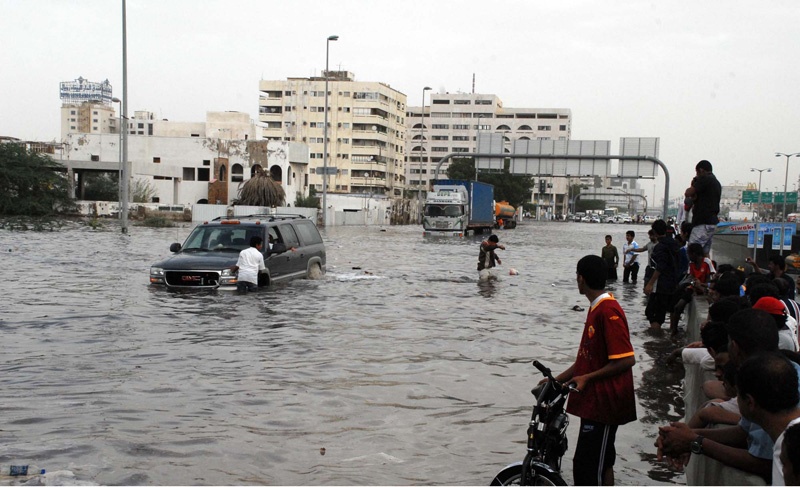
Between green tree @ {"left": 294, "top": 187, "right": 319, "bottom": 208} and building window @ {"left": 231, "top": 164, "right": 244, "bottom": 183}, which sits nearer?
building window @ {"left": 231, "top": 164, "right": 244, "bottom": 183}

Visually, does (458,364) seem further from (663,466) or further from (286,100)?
(286,100)

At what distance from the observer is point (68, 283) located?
715 inches

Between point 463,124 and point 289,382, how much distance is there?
161041mm

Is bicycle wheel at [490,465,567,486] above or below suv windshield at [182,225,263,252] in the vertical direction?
below

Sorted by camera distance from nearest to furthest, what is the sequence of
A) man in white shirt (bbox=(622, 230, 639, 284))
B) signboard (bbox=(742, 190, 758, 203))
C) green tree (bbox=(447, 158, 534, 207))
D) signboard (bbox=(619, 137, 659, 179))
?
man in white shirt (bbox=(622, 230, 639, 284))
signboard (bbox=(619, 137, 659, 179))
signboard (bbox=(742, 190, 758, 203))
green tree (bbox=(447, 158, 534, 207))

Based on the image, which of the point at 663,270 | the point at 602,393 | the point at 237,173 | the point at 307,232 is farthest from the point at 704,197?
the point at 237,173

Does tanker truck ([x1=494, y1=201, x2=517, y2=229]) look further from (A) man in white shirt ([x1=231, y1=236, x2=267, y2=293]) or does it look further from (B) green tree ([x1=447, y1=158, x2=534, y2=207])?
(A) man in white shirt ([x1=231, y1=236, x2=267, y2=293])

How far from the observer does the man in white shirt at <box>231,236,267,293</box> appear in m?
15.0

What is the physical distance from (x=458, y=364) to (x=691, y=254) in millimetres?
4268

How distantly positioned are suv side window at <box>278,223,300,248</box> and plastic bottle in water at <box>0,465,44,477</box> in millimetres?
11612

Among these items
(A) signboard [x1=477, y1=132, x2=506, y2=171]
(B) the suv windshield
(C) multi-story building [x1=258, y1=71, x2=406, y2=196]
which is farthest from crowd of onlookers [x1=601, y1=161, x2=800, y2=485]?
(C) multi-story building [x1=258, y1=71, x2=406, y2=196]

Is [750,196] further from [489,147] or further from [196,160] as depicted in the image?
[196,160]

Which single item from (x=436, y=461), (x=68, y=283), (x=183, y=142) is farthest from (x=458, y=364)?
(x=183, y=142)

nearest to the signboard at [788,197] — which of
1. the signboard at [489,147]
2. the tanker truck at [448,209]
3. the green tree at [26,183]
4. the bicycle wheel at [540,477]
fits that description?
the tanker truck at [448,209]
